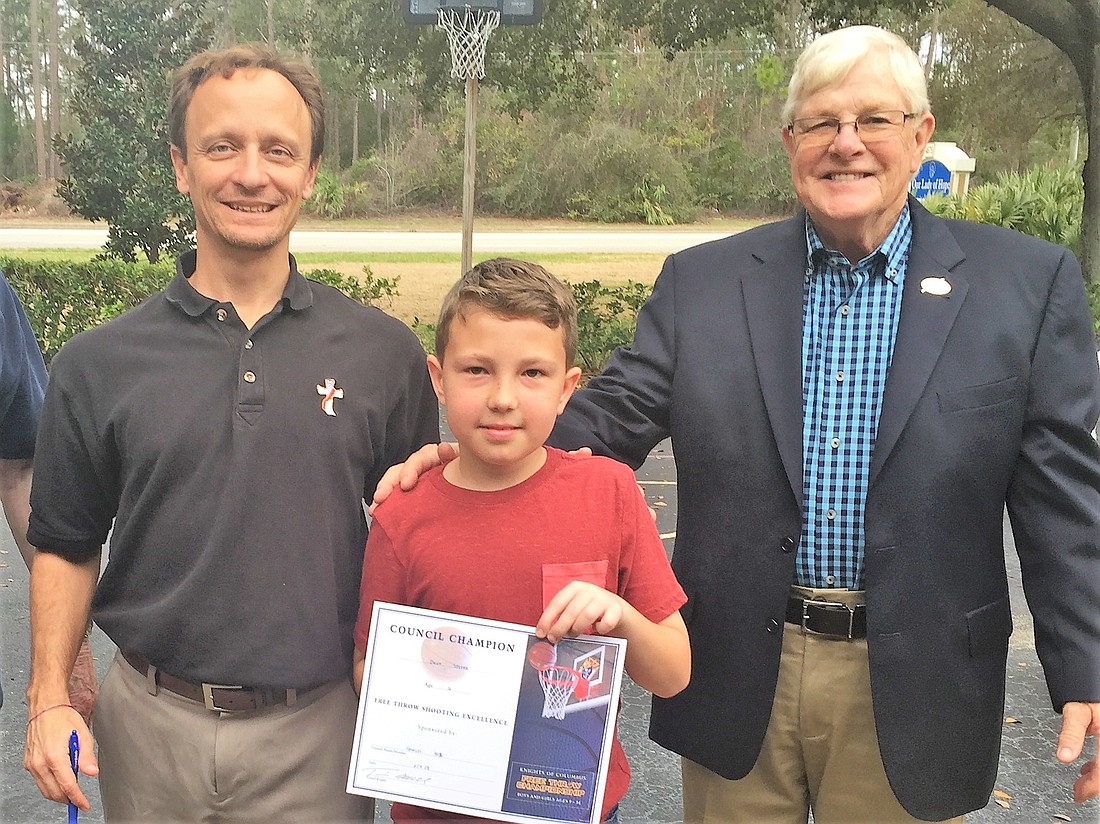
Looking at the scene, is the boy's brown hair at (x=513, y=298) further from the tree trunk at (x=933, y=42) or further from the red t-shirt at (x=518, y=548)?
the tree trunk at (x=933, y=42)

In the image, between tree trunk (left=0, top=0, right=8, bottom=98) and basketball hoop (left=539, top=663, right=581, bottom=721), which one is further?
tree trunk (left=0, top=0, right=8, bottom=98)

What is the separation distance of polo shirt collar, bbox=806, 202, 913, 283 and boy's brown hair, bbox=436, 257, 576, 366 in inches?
25.4

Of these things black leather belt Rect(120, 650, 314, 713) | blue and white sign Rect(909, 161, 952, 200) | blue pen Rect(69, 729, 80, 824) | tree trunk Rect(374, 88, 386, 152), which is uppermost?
tree trunk Rect(374, 88, 386, 152)

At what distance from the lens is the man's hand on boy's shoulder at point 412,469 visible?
1.79 meters

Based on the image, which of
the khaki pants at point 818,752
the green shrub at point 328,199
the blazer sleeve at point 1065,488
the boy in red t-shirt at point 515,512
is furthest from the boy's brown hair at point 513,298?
the green shrub at point 328,199

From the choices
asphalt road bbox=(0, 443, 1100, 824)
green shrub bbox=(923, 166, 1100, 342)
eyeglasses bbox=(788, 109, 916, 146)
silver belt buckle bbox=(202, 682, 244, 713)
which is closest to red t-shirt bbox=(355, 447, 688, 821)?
silver belt buckle bbox=(202, 682, 244, 713)

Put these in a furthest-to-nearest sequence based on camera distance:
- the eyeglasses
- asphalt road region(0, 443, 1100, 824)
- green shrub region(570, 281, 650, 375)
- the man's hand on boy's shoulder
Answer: green shrub region(570, 281, 650, 375), asphalt road region(0, 443, 1100, 824), the eyeglasses, the man's hand on boy's shoulder

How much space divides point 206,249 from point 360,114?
8177 mm

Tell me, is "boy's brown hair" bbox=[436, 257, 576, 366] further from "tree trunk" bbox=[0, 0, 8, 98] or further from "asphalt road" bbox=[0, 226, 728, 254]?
"tree trunk" bbox=[0, 0, 8, 98]

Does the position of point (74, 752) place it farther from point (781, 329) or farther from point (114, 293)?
point (114, 293)

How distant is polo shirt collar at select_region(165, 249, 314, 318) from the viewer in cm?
188

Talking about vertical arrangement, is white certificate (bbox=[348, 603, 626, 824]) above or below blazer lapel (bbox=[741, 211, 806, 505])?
below

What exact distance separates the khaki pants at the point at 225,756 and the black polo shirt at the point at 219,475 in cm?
10

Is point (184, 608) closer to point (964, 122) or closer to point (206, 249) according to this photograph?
point (206, 249)
